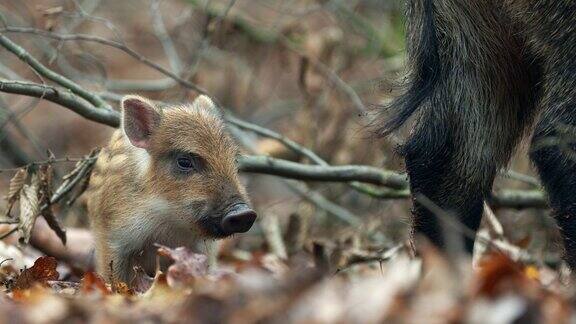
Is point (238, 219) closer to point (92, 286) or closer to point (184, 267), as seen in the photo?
point (184, 267)

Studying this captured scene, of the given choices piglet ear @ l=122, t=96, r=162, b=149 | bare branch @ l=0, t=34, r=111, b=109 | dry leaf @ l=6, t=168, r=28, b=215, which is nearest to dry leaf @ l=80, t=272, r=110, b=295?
piglet ear @ l=122, t=96, r=162, b=149

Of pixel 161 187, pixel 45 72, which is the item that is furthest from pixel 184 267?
pixel 45 72

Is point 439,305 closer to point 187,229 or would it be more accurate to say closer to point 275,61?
point 187,229

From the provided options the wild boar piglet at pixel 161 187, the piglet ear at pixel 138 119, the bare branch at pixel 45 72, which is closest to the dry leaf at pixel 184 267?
the wild boar piglet at pixel 161 187

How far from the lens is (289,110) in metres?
11.0

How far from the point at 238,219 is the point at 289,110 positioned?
629 centimetres

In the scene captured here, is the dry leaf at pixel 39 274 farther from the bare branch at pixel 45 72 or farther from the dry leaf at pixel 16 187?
the bare branch at pixel 45 72

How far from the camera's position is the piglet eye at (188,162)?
5113mm

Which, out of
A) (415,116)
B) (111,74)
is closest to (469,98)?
(415,116)

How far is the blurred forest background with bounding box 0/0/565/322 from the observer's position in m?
6.40

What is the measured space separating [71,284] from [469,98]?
2004 millimetres

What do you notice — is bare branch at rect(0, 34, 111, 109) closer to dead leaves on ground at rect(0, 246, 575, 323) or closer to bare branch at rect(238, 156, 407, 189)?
bare branch at rect(238, 156, 407, 189)

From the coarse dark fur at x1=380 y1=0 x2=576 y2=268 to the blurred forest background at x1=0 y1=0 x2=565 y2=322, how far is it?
0.93ft

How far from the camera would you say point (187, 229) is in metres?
5.08
